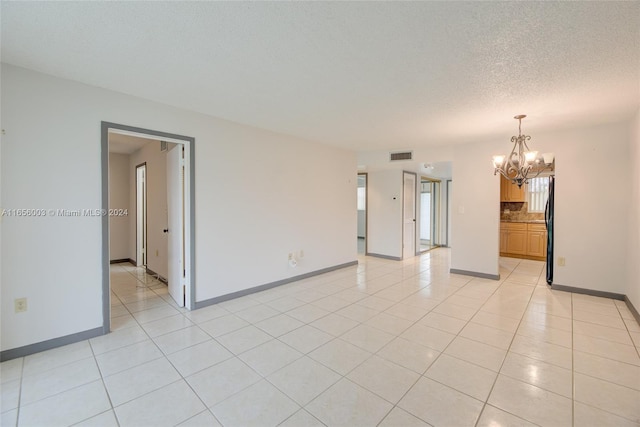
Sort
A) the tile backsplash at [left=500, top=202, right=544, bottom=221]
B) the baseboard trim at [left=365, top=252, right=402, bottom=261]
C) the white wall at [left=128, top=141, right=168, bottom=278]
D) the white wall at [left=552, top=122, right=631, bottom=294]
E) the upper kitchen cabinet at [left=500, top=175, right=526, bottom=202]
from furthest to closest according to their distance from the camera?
the tile backsplash at [left=500, top=202, right=544, bottom=221] → the upper kitchen cabinet at [left=500, top=175, right=526, bottom=202] → the baseboard trim at [left=365, top=252, right=402, bottom=261] → the white wall at [left=128, top=141, right=168, bottom=278] → the white wall at [left=552, top=122, right=631, bottom=294]

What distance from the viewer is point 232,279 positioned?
4008mm

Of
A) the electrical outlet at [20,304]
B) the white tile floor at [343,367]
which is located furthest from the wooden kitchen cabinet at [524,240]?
the electrical outlet at [20,304]

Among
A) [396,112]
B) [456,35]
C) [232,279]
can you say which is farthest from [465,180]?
[232,279]

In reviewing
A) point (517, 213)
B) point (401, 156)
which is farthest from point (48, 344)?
point (517, 213)

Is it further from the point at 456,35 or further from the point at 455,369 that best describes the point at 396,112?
the point at 455,369

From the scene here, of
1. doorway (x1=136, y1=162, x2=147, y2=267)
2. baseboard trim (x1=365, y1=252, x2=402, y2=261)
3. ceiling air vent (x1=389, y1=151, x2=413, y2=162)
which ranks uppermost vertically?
ceiling air vent (x1=389, y1=151, x2=413, y2=162)

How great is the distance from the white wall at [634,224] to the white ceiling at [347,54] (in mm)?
366

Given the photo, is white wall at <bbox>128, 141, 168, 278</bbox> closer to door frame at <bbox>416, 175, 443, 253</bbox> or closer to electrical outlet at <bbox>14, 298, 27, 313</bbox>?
electrical outlet at <bbox>14, 298, 27, 313</bbox>

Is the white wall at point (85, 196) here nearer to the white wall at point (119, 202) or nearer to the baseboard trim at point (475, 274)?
the baseboard trim at point (475, 274)

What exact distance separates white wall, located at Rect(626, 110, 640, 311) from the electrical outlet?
20.6 feet

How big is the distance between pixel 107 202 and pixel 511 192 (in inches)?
323

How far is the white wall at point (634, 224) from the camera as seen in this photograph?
334 centimetres

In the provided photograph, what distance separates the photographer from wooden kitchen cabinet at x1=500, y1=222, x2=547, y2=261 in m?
6.70

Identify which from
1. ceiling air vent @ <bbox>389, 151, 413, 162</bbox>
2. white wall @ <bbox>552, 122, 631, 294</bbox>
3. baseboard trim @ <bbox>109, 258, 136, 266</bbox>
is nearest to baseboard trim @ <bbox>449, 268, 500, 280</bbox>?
white wall @ <bbox>552, 122, 631, 294</bbox>
